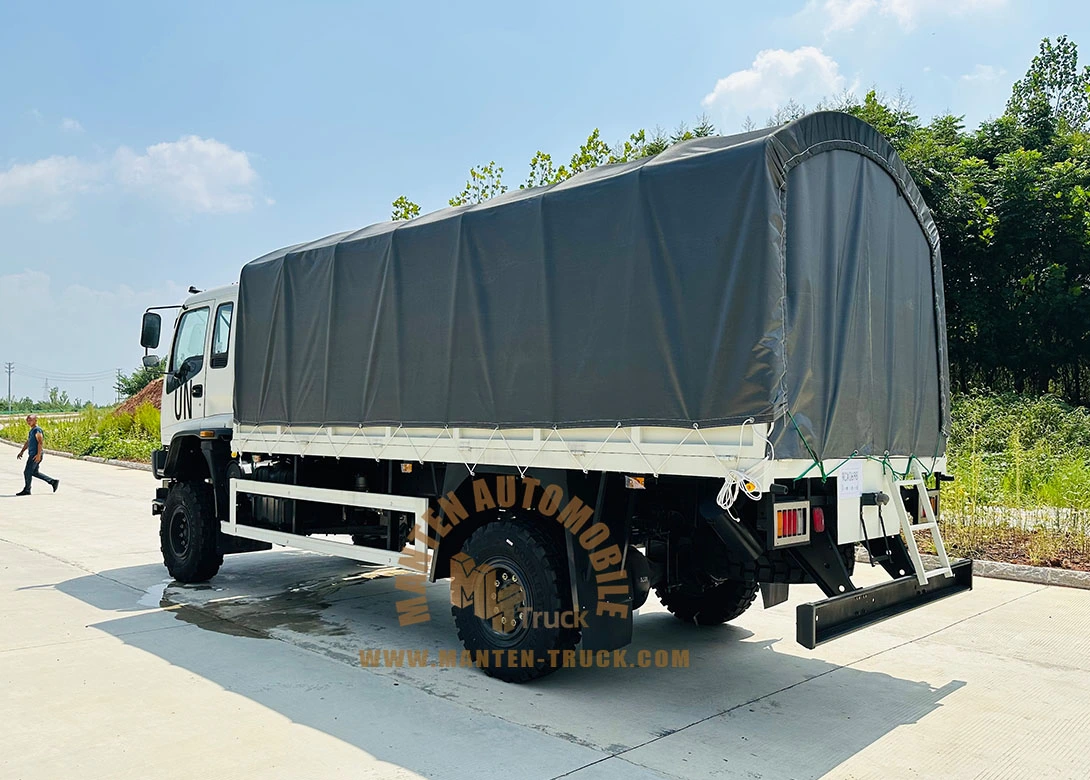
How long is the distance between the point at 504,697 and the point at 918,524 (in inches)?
117

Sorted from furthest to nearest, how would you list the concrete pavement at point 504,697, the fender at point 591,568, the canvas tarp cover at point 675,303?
1. the fender at point 591,568
2. the canvas tarp cover at point 675,303
3. the concrete pavement at point 504,697

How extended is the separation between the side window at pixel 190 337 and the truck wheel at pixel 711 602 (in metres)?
5.32

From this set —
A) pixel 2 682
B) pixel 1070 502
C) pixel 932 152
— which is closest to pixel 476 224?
pixel 2 682

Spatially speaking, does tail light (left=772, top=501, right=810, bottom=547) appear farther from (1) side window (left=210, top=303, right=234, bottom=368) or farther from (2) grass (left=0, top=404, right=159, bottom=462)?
(2) grass (left=0, top=404, right=159, bottom=462)

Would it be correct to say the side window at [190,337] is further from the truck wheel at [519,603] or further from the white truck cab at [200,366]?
the truck wheel at [519,603]

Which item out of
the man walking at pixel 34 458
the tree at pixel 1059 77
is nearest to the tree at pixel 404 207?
the man walking at pixel 34 458

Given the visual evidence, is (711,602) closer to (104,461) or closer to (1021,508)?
(1021,508)

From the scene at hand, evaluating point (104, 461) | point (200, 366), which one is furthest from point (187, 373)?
point (104, 461)

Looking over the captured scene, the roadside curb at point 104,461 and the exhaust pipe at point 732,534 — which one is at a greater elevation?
the exhaust pipe at point 732,534

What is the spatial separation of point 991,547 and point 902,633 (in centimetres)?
330

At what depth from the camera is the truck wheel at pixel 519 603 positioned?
5277mm

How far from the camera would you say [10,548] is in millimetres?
10922

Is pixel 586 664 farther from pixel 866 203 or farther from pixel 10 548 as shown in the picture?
pixel 10 548

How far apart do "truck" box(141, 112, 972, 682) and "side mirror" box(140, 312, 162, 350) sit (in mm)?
2590
